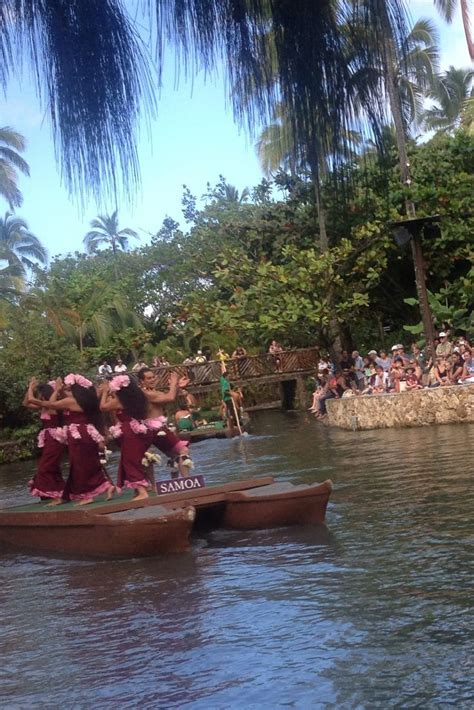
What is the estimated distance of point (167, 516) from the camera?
8.63 m

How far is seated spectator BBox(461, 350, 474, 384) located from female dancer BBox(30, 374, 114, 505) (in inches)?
392

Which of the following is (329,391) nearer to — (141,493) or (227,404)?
(227,404)

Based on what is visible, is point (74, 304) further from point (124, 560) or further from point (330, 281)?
point (124, 560)

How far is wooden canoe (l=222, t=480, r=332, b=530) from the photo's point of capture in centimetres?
927

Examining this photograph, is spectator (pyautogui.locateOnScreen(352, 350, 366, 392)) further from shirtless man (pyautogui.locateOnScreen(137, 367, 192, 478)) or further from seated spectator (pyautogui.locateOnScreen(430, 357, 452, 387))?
shirtless man (pyautogui.locateOnScreen(137, 367, 192, 478))

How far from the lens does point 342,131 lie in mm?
3219

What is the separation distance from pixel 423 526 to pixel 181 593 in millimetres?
2386

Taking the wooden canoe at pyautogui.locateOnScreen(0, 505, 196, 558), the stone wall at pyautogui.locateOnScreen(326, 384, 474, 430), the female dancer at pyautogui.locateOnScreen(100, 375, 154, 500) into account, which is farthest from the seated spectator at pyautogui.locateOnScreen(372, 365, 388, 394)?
the wooden canoe at pyautogui.locateOnScreen(0, 505, 196, 558)

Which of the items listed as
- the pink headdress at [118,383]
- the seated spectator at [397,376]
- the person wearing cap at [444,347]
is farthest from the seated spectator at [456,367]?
the pink headdress at [118,383]

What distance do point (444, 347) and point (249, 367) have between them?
11.4m

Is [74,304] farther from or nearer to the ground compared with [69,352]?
farther from the ground

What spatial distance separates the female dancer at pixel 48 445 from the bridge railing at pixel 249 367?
18.7 metres

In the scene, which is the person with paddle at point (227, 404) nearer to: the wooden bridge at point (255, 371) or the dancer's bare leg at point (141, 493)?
the wooden bridge at point (255, 371)

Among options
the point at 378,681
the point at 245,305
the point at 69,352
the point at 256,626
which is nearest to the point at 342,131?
the point at 378,681
